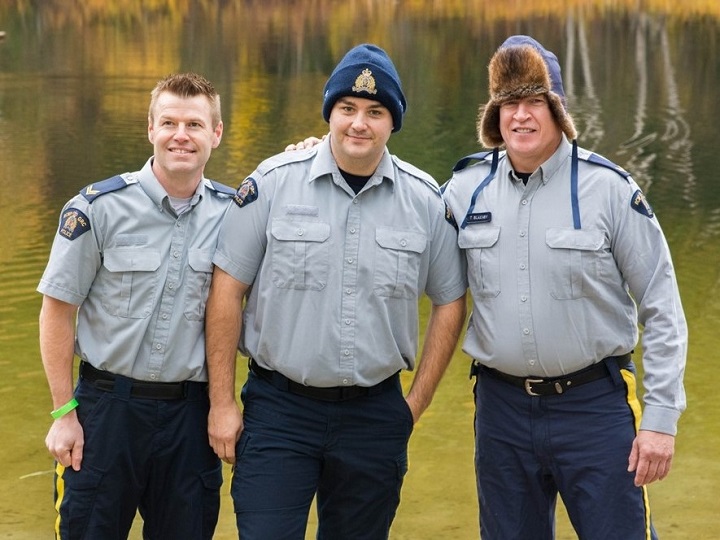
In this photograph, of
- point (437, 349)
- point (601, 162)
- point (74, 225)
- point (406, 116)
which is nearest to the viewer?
point (74, 225)

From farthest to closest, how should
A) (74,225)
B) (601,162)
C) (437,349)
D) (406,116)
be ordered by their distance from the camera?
(406,116), (437,349), (601,162), (74,225)

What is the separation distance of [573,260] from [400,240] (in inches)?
14.7

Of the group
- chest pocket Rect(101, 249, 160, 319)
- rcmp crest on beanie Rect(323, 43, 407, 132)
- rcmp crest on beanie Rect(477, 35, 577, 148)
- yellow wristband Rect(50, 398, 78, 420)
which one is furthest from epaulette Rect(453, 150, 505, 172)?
yellow wristband Rect(50, 398, 78, 420)

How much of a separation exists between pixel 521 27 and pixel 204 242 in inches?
1102

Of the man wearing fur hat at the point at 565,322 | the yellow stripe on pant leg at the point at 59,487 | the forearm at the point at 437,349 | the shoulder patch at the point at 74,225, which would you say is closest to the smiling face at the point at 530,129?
the man wearing fur hat at the point at 565,322

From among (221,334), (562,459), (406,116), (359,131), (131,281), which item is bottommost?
(406,116)

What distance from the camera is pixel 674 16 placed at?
104 feet

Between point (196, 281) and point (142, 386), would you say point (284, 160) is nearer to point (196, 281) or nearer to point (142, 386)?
point (196, 281)

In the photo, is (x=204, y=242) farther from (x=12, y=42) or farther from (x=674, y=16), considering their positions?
(x=674, y=16)

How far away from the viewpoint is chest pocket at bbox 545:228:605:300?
2.69 metres

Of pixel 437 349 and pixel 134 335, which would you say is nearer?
pixel 134 335

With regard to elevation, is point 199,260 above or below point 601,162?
below

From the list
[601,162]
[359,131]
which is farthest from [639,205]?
[359,131]

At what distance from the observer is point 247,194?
2.73 m
